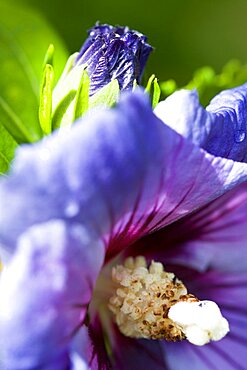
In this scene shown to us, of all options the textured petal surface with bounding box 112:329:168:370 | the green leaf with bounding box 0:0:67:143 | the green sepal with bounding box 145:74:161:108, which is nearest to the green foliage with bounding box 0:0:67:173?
the green leaf with bounding box 0:0:67:143

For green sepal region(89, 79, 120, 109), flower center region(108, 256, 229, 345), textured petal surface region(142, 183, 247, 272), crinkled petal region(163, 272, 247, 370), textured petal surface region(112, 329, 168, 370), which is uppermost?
green sepal region(89, 79, 120, 109)

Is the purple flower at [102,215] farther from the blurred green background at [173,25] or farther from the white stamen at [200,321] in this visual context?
the blurred green background at [173,25]

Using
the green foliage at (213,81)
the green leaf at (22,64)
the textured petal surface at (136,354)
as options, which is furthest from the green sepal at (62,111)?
the green foliage at (213,81)

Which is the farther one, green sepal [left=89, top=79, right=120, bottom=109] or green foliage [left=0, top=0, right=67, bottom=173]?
green foliage [left=0, top=0, right=67, bottom=173]

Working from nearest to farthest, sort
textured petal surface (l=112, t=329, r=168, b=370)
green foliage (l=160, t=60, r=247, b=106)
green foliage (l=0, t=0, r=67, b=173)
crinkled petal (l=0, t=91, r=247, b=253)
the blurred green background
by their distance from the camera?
crinkled petal (l=0, t=91, r=247, b=253)
textured petal surface (l=112, t=329, r=168, b=370)
green foliage (l=0, t=0, r=67, b=173)
green foliage (l=160, t=60, r=247, b=106)
the blurred green background

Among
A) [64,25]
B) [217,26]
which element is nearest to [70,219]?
[64,25]

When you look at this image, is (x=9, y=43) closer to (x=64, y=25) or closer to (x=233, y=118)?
(x=64, y=25)

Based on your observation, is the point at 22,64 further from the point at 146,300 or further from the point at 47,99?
the point at 146,300

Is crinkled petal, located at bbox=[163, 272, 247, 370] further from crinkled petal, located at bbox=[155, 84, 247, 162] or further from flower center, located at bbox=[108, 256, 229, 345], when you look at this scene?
crinkled petal, located at bbox=[155, 84, 247, 162]

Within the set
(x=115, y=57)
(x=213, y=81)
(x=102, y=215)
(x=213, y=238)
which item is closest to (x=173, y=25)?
(x=213, y=81)
